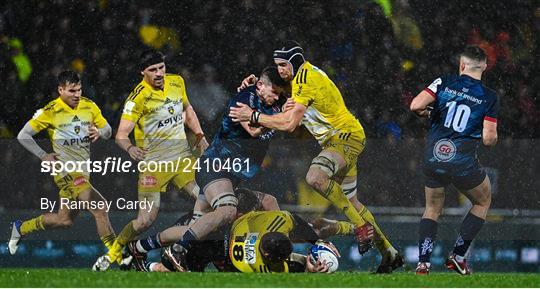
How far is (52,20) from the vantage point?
1151 cm

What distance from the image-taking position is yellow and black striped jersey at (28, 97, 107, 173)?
32.0 feet

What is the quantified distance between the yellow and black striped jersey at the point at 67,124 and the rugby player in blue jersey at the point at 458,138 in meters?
2.71

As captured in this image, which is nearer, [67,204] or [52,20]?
[67,204]

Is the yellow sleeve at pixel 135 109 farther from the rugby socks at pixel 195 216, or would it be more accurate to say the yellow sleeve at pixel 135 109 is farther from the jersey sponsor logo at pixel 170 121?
the rugby socks at pixel 195 216

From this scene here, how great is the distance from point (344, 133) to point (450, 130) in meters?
0.88

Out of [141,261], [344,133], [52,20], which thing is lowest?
[141,261]

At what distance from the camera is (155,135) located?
974 cm

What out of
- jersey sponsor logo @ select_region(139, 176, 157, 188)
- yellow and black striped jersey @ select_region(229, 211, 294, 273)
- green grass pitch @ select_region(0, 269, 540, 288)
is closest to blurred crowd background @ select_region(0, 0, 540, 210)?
jersey sponsor logo @ select_region(139, 176, 157, 188)

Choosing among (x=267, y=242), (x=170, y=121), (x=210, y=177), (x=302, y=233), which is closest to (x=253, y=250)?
(x=267, y=242)

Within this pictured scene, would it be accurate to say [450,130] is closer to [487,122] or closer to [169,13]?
[487,122]

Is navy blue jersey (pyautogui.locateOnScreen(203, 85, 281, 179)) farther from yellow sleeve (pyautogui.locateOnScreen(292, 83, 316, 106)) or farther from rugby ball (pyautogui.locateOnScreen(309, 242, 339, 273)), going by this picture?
rugby ball (pyautogui.locateOnScreen(309, 242, 339, 273))

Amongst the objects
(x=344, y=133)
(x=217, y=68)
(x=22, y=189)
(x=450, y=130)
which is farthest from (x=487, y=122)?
(x=22, y=189)

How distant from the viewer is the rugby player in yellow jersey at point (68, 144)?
9.77m

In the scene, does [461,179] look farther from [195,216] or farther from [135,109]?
[135,109]
